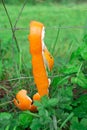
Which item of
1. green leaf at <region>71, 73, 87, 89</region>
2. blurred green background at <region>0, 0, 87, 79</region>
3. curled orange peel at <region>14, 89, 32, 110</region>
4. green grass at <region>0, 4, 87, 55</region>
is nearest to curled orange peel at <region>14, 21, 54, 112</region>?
curled orange peel at <region>14, 89, 32, 110</region>

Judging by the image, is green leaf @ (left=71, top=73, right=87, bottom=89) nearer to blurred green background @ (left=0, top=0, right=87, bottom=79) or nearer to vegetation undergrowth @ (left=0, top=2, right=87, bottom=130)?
vegetation undergrowth @ (left=0, top=2, right=87, bottom=130)

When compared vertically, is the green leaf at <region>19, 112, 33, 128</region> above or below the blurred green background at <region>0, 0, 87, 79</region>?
above

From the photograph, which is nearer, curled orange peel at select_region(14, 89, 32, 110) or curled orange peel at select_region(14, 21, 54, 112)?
curled orange peel at select_region(14, 21, 54, 112)

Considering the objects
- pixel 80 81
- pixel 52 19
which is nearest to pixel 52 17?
pixel 52 19

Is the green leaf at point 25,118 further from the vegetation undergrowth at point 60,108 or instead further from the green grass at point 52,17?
the green grass at point 52,17

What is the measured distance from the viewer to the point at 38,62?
1988 mm

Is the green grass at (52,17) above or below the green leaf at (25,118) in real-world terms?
below

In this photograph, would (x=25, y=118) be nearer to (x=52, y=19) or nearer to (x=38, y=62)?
(x=38, y=62)

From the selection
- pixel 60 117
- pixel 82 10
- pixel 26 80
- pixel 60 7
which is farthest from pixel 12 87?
pixel 60 7

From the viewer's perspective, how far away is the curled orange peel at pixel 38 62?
1944 mm

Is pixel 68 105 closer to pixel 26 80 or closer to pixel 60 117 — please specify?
pixel 60 117

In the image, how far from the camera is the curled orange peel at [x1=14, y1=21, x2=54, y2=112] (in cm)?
194

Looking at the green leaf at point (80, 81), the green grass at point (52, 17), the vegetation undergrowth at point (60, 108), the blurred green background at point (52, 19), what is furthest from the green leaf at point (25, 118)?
the green grass at point (52, 17)

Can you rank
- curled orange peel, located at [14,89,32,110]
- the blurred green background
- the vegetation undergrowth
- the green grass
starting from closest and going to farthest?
the vegetation undergrowth → curled orange peel, located at [14,89,32,110] → the blurred green background → the green grass
